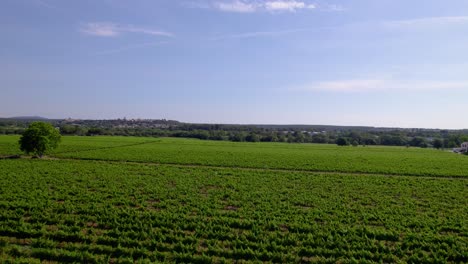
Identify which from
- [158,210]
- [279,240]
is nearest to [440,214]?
[279,240]

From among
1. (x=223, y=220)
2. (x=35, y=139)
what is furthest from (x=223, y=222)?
(x=35, y=139)

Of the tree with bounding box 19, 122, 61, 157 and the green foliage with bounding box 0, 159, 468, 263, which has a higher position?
the tree with bounding box 19, 122, 61, 157

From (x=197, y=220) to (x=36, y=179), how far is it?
16761 millimetres

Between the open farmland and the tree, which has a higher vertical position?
the tree

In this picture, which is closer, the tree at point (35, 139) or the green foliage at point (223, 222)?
the green foliage at point (223, 222)

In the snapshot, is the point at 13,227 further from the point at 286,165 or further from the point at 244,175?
the point at 286,165

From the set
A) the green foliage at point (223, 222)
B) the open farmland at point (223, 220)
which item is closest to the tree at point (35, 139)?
the open farmland at point (223, 220)

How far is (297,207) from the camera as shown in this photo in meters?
16.9

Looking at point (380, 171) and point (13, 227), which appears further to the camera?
point (380, 171)

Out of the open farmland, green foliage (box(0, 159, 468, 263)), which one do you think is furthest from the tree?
green foliage (box(0, 159, 468, 263))

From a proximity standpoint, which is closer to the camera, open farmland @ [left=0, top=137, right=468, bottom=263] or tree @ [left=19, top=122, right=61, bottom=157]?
open farmland @ [left=0, top=137, right=468, bottom=263]

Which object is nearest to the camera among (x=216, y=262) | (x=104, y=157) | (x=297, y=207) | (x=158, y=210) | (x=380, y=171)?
(x=216, y=262)

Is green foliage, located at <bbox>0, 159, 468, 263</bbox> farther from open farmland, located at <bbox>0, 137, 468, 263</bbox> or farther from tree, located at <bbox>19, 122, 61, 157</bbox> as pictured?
tree, located at <bbox>19, 122, 61, 157</bbox>

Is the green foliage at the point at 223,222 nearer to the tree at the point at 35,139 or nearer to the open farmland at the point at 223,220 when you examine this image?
the open farmland at the point at 223,220
